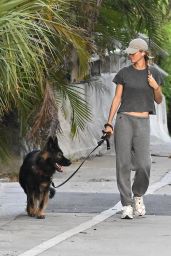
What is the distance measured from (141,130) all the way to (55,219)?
4.56ft

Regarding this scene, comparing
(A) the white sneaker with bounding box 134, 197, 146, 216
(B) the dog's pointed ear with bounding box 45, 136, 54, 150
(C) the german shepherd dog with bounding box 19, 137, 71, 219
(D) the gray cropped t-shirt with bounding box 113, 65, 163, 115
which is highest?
(D) the gray cropped t-shirt with bounding box 113, 65, 163, 115

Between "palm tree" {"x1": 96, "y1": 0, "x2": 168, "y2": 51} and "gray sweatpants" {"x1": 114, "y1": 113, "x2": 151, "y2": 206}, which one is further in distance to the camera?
"palm tree" {"x1": 96, "y1": 0, "x2": 168, "y2": 51}

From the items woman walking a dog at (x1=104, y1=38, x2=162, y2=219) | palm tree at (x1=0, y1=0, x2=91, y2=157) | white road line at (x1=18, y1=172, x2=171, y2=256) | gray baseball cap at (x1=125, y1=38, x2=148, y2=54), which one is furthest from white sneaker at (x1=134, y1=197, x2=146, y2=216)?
gray baseball cap at (x1=125, y1=38, x2=148, y2=54)

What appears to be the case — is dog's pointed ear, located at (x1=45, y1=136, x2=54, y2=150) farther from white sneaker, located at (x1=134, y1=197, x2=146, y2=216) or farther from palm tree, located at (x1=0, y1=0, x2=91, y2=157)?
white sneaker, located at (x1=134, y1=197, x2=146, y2=216)

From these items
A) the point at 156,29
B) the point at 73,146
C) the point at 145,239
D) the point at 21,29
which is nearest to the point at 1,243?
the point at 145,239

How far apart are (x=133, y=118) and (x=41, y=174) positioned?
47.4 inches

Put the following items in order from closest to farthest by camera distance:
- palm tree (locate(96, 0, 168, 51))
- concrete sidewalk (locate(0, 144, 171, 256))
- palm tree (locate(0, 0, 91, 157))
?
concrete sidewalk (locate(0, 144, 171, 256)) < palm tree (locate(0, 0, 91, 157)) < palm tree (locate(96, 0, 168, 51))

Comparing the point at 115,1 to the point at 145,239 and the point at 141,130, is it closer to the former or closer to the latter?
the point at 141,130

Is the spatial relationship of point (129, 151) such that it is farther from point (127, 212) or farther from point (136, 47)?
point (136, 47)

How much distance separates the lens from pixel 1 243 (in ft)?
23.9

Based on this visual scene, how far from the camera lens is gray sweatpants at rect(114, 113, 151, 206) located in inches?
338

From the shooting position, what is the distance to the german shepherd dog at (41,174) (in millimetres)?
8602

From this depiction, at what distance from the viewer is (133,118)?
28.3ft

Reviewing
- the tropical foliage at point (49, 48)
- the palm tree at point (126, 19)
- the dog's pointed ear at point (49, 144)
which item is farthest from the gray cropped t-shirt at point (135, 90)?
the palm tree at point (126, 19)
